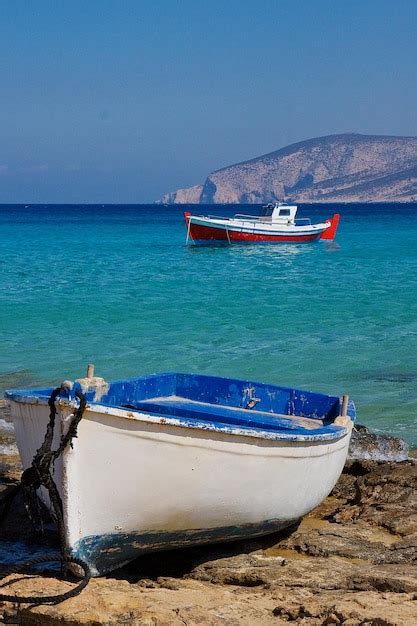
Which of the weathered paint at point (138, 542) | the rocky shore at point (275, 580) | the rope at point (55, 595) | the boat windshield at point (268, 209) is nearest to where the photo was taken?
the rocky shore at point (275, 580)

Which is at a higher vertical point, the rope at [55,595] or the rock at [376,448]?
the rope at [55,595]

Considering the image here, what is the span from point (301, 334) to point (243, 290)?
847 cm

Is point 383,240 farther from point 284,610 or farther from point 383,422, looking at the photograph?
point 284,610

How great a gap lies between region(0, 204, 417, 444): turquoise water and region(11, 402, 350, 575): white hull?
418 centimetres

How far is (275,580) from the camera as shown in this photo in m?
5.52

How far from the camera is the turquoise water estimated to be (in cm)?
1284

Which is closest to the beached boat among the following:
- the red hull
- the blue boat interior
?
the blue boat interior

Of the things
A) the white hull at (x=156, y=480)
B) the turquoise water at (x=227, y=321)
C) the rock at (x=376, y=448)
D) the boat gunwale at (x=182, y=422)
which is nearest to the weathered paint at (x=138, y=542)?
the white hull at (x=156, y=480)

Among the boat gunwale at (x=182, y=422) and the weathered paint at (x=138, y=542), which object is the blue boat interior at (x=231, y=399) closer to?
the boat gunwale at (x=182, y=422)

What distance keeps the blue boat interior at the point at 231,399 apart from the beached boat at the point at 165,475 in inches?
33.0

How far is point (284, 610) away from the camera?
4.97m

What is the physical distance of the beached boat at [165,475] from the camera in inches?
207

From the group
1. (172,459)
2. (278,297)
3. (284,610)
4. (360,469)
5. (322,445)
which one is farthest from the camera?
(278,297)

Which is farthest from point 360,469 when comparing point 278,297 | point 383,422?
point 278,297
